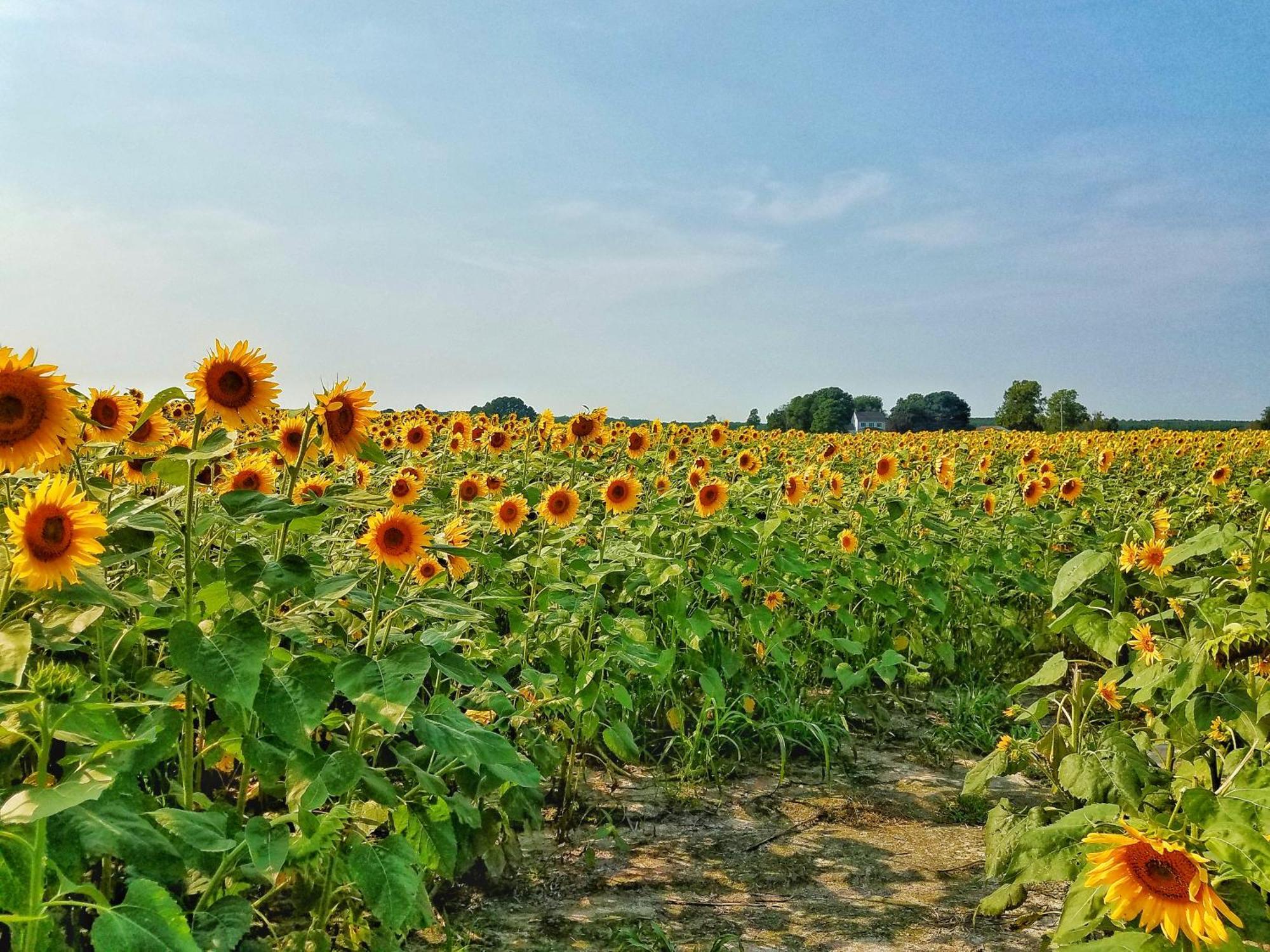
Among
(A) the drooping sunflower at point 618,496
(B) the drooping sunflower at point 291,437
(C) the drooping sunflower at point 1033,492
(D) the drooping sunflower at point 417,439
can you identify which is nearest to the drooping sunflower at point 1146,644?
(A) the drooping sunflower at point 618,496

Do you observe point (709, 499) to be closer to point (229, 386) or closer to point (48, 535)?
point (229, 386)

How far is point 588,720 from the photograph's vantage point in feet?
11.1

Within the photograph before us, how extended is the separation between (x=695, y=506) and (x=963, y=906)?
2.05 m

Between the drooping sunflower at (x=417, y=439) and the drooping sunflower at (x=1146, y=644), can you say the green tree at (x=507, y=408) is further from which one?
the drooping sunflower at (x=1146, y=644)

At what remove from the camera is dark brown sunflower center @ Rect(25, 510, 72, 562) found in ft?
5.26

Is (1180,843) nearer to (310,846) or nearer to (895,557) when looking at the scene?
(310,846)

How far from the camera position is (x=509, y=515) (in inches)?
151

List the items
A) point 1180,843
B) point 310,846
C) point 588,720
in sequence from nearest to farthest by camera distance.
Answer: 1. point 1180,843
2. point 310,846
3. point 588,720

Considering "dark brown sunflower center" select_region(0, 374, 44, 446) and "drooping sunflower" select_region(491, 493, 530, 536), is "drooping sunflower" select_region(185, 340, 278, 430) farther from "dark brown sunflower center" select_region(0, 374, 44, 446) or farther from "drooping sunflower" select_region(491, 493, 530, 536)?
"drooping sunflower" select_region(491, 493, 530, 536)

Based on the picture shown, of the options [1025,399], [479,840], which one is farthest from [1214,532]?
[1025,399]

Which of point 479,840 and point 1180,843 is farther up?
point 1180,843

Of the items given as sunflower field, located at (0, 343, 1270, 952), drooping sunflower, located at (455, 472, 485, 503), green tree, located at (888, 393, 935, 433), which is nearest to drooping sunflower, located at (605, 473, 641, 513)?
sunflower field, located at (0, 343, 1270, 952)

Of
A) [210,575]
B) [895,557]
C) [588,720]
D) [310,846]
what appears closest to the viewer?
[310,846]

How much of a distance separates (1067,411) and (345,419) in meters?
54.3
